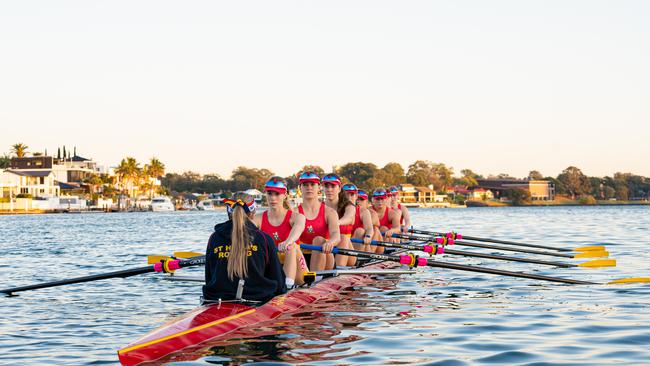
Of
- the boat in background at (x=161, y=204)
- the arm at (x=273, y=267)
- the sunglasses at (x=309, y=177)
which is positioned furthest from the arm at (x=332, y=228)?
the boat in background at (x=161, y=204)

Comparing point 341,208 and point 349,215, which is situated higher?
point 341,208

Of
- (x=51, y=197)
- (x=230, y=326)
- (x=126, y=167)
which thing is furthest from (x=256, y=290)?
(x=126, y=167)

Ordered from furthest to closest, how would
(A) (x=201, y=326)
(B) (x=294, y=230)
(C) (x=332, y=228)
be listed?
(C) (x=332, y=228), (B) (x=294, y=230), (A) (x=201, y=326)

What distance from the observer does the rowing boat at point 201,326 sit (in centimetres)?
759

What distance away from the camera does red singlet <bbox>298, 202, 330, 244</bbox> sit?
1270 cm

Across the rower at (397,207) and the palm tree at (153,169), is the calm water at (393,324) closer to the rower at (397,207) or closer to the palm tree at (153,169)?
the rower at (397,207)

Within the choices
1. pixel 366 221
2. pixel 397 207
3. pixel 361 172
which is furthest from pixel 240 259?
pixel 361 172

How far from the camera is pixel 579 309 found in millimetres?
11586

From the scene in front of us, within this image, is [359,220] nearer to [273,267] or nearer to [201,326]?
[273,267]

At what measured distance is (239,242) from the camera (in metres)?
8.53

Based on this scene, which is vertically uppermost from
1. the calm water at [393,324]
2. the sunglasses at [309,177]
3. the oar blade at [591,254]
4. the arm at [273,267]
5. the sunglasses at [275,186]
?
the sunglasses at [309,177]

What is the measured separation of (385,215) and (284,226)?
8428 millimetres

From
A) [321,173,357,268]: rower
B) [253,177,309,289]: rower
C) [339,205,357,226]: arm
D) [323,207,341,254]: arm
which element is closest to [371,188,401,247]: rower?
[321,173,357,268]: rower

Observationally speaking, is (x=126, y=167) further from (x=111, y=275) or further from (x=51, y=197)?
(x=111, y=275)
